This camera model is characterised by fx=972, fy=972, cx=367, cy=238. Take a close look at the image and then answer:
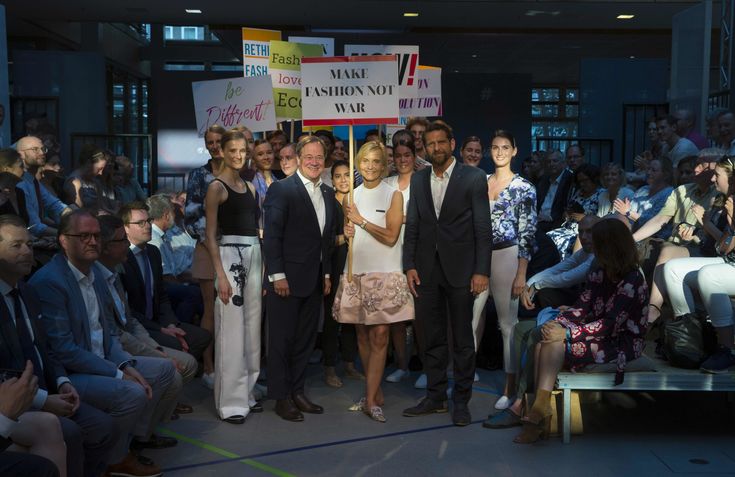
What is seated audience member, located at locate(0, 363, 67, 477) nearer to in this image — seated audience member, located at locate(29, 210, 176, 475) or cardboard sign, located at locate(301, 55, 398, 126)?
seated audience member, located at locate(29, 210, 176, 475)

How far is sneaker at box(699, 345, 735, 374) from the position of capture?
230 inches

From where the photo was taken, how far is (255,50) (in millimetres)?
10250

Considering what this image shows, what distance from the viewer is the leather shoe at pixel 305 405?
6.57 m

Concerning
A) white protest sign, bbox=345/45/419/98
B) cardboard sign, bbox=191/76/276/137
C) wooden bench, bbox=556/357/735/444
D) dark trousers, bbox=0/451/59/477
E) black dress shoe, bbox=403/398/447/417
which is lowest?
black dress shoe, bbox=403/398/447/417

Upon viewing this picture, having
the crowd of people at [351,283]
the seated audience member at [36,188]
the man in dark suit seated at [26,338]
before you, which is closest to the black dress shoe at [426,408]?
the crowd of people at [351,283]

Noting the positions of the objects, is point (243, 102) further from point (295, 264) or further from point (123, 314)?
point (123, 314)

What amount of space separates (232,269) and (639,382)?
2632mm

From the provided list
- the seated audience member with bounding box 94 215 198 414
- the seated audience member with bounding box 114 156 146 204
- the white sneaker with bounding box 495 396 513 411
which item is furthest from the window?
the seated audience member with bounding box 94 215 198 414

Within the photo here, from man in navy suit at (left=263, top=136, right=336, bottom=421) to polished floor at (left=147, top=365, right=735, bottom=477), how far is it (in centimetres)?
34

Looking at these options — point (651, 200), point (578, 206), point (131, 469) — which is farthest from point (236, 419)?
point (651, 200)

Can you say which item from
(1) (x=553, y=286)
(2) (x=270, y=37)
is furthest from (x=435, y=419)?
(2) (x=270, y=37)

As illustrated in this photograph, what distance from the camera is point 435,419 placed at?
6402 millimetres

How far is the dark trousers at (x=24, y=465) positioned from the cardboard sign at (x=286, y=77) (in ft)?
21.4

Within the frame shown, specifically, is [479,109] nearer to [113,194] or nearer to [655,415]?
[113,194]
